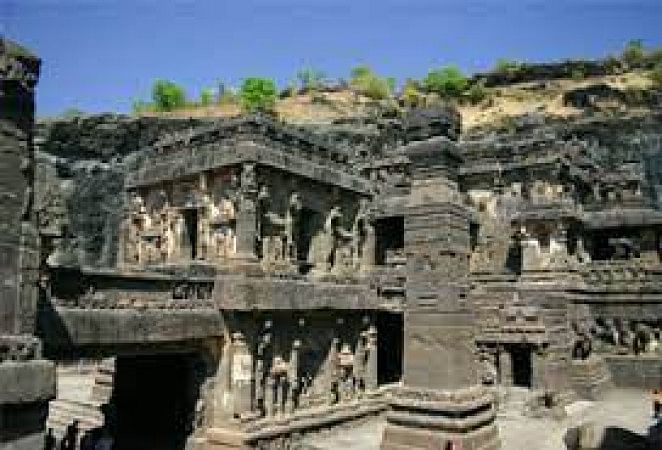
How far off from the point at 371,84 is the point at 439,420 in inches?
1840

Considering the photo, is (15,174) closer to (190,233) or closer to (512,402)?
(190,233)

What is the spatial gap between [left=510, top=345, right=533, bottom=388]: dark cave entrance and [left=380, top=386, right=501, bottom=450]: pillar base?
9.00 m

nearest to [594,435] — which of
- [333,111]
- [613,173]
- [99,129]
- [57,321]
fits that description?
[57,321]

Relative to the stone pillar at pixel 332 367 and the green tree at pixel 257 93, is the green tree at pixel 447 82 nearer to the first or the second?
the green tree at pixel 257 93

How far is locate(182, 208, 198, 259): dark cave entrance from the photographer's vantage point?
18.1m

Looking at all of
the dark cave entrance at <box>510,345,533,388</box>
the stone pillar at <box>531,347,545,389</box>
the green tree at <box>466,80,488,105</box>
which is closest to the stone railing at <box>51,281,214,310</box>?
the stone pillar at <box>531,347,545,389</box>

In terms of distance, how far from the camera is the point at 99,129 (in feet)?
97.6

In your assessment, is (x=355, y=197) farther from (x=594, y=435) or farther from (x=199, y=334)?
(x=594, y=435)

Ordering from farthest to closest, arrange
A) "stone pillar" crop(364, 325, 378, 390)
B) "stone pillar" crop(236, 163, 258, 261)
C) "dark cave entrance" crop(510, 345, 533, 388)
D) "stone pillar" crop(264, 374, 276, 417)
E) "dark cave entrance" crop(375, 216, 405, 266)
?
"dark cave entrance" crop(375, 216, 405, 266), "dark cave entrance" crop(510, 345, 533, 388), "stone pillar" crop(364, 325, 378, 390), "stone pillar" crop(236, 163, 258, 261), "stone pillar" crop(264, 374, 276, 417)

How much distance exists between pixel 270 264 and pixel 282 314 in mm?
2196

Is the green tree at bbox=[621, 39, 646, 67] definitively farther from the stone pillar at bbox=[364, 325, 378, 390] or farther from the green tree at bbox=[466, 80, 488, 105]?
the stone pillar at bbox=[364, 325, 378, 390]

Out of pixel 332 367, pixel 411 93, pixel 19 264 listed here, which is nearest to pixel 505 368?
pixel 332 367

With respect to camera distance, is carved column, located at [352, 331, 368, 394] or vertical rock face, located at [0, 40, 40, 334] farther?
carved column, located at [352, 331, 368, 394]

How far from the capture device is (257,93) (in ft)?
159
